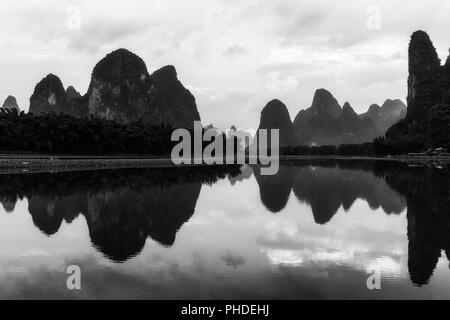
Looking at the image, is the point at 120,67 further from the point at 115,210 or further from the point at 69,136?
the point at 115,210

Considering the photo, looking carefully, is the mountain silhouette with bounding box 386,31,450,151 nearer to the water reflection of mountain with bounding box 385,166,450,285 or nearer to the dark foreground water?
the water reflection of mountain with bounding box 385,166,450,285

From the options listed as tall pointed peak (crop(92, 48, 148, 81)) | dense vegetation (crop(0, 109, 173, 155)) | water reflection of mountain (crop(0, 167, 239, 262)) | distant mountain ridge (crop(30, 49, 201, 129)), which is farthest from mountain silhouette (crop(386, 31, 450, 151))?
water reflection of mountain (crop(0, 167, 239, 262))

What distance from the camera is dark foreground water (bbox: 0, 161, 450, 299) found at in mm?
6898

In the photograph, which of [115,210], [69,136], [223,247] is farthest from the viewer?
[69,136]

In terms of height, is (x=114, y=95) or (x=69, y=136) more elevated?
(x=114, y=95)

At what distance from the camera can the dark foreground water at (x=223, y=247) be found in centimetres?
690

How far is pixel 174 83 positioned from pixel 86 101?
142ft

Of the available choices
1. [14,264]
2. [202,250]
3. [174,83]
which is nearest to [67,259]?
[14,264]

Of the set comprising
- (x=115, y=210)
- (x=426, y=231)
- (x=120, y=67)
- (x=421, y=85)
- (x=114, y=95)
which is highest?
(x=120, y=67)

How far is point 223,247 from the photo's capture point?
9906 mm

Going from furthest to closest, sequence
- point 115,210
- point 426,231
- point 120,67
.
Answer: point 120,67 < point 115,210 < point 426,231

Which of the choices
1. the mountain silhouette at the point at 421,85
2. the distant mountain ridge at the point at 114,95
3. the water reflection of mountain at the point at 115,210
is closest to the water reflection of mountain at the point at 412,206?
the water reflection of mountain at the point at 115,210

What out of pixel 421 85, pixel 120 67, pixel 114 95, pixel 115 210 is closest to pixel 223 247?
pixel 115 210

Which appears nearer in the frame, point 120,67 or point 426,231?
point 426,231
